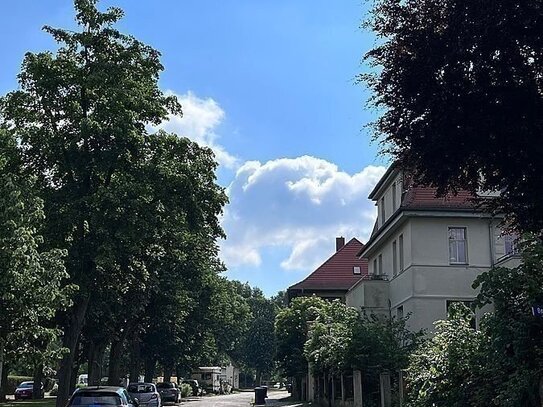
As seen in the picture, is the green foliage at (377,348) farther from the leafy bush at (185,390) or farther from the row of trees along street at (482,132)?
A: the leafy bush at (185,390)

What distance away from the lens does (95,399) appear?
18.3 m

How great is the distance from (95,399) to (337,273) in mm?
43884

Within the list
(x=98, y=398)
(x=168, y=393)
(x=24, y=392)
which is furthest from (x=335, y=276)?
(x=98, y=398)

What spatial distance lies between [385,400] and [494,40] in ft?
43.5

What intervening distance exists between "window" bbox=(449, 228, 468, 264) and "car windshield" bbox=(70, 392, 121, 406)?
1769 centimetres

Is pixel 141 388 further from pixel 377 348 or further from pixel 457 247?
pixel 377 348

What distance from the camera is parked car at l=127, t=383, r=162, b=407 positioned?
38344 millimetres

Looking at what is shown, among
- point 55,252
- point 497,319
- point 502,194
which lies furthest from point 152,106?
point 497,319

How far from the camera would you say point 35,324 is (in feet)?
75.9

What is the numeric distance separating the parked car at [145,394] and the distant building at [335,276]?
21.4m

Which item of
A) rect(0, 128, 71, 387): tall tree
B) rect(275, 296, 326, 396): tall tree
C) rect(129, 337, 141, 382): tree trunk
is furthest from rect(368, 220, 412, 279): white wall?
rect(129, 337, 141, 382): tree trunk

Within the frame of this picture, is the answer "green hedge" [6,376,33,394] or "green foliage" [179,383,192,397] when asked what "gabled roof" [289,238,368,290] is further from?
"green hedge" [6,376,33,394]

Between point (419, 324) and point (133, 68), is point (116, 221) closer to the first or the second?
point (133, 68)

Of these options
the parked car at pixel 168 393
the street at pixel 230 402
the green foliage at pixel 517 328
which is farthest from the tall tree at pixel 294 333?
the green foliage at pixel 517 328
